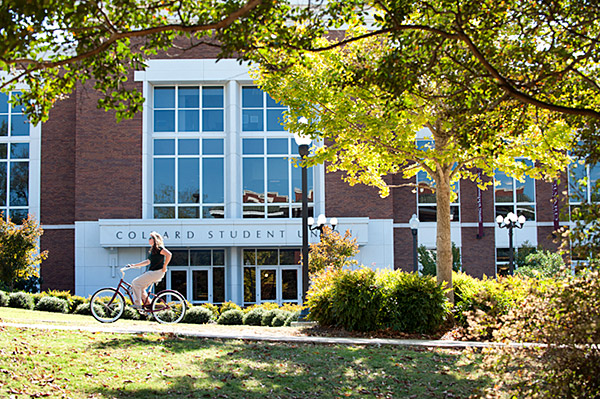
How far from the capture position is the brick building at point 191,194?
28.2 m

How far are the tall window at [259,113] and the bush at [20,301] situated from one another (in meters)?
15.4

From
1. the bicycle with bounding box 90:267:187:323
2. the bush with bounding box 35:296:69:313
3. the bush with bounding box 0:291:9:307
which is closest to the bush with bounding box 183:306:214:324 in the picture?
the bicycle with bounding box 90:267:187:323

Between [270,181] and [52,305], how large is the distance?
14.4 meters

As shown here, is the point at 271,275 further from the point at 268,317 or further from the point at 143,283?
the point at 143,283

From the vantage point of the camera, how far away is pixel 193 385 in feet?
21.4

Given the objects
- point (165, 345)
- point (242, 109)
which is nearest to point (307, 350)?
point (165, 345)

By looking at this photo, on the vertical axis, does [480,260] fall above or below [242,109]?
below

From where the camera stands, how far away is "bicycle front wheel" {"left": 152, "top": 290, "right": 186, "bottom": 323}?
11.2 metres

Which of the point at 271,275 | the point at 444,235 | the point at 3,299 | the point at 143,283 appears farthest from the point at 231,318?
the point at 271,275

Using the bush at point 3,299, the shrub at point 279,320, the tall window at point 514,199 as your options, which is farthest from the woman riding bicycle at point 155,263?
the tall window at point 514,199

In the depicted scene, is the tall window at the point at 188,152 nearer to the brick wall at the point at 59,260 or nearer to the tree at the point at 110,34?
the brick wall at the point at 59,260

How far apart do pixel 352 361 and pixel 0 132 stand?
1110 inches

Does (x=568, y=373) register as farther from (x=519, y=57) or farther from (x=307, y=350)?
(x=307, y=350)

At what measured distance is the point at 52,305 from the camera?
16531 millimetres
